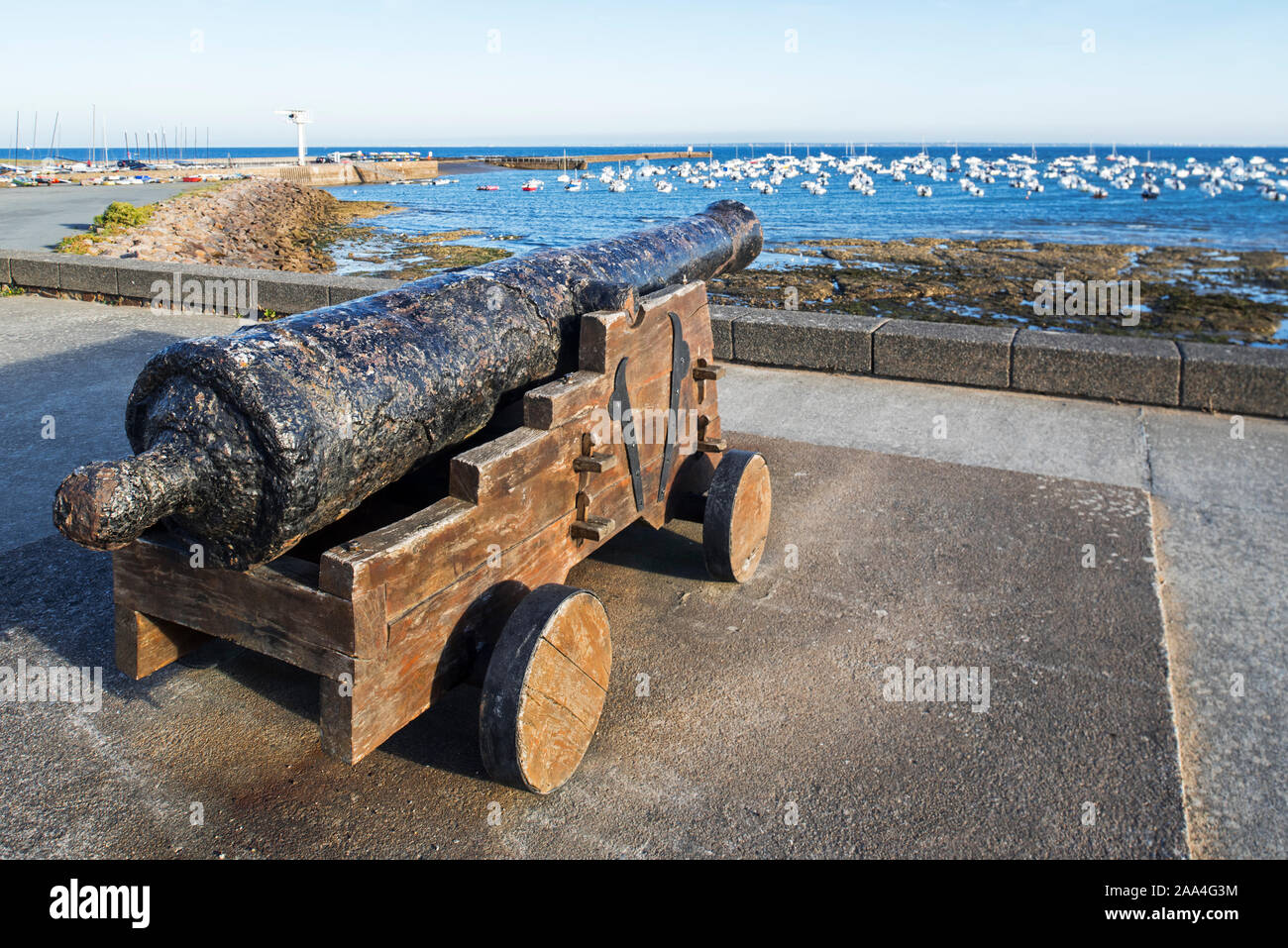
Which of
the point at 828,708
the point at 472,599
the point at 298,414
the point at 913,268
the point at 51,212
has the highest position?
the point at 51,212

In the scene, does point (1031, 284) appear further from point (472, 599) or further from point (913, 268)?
point (472, 599)

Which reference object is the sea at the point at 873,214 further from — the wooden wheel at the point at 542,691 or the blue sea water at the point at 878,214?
the wooden wheel at the point at 542,691

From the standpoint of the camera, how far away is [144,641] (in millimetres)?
2797

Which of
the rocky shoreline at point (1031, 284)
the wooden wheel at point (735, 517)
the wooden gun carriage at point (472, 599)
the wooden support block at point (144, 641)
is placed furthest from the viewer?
the rocky shoreline at point (1031, 284)

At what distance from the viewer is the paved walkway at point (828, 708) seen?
256 cm

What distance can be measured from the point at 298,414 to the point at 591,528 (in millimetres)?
1140

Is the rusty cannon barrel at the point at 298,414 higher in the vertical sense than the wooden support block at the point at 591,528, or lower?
higher

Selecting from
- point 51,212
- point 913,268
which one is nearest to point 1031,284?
point 913,268

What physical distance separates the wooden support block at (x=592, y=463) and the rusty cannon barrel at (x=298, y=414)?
356 millimetres

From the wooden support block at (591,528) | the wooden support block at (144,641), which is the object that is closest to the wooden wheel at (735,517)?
the wooden support block at (591,528)

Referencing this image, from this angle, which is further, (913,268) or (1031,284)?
(913,268)

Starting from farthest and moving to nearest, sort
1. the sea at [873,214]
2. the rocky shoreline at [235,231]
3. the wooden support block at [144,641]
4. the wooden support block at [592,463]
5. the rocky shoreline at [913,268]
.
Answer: the sea at [873,214]
the rocky shoreline at [235,231]
the rocky shoreline at [913,268]
the wooden support block at [592,463]
the wooden support block at [144,641]

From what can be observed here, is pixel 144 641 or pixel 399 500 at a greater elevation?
pixel 399 500
